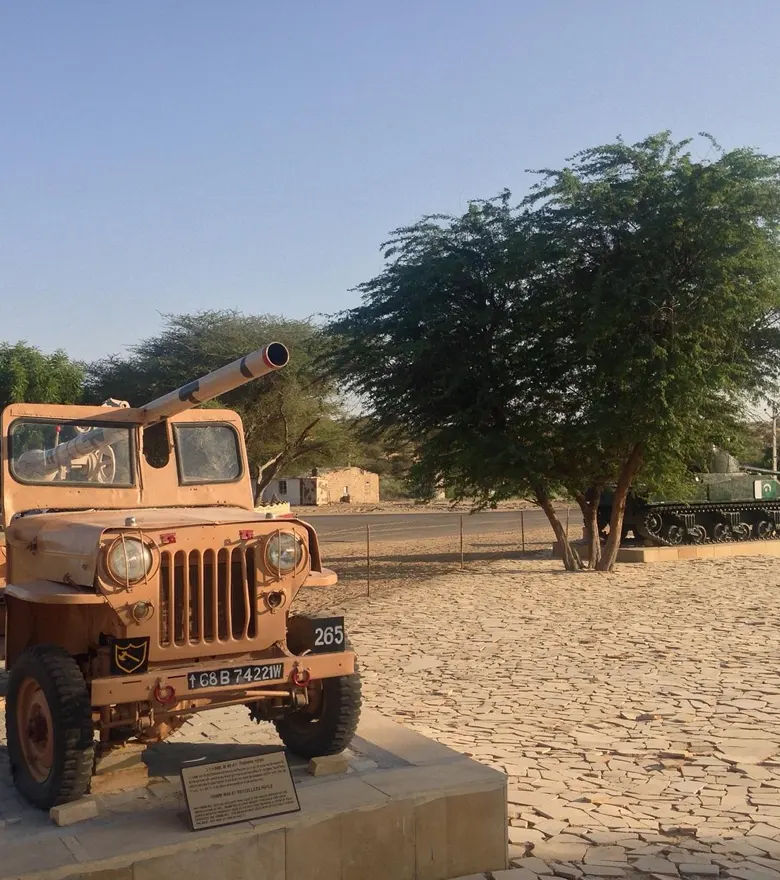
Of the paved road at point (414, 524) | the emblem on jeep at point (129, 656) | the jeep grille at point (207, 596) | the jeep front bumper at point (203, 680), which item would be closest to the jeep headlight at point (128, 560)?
the jeep grille at point (207, 596)

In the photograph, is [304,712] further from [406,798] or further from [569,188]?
[569,188]

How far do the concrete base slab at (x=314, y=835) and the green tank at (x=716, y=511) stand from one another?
61.0ft

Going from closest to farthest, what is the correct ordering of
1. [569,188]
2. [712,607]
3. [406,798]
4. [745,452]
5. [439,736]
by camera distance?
[406,798] < [439,736] < [712,607] < [569,188] < [745,452]

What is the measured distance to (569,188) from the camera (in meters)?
17.3

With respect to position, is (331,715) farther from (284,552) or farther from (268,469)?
(268,469)

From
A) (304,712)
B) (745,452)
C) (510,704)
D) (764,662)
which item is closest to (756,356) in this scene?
(745,452)

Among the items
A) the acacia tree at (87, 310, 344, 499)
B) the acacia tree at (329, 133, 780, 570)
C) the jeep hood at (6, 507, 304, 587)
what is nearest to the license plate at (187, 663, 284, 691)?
the jeep hood at (6, 507, 304, 587)

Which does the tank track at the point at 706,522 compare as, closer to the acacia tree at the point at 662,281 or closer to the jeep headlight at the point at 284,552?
the acacia tree at the point at 662,281

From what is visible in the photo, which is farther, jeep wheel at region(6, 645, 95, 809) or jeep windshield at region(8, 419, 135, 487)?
jeep windshield at region(8, 419, 135, 487)

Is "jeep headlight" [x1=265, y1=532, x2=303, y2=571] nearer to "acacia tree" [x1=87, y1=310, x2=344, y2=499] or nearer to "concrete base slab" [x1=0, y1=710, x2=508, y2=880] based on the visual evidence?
"concrete base slab" [x1=0, y1=710, x2=508, y2=880]

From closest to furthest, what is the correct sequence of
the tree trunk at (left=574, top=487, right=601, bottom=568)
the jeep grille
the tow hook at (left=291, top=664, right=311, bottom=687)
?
the jeep grille, the tow hook at (left=291, top=664, right=311, bottom=687), the tree trunk at (left=574, top=487, right=601, bottom=568)

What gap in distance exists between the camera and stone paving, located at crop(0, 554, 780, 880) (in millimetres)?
5465

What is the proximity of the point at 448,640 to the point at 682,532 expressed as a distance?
48.0 ft

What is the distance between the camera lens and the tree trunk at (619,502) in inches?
706
